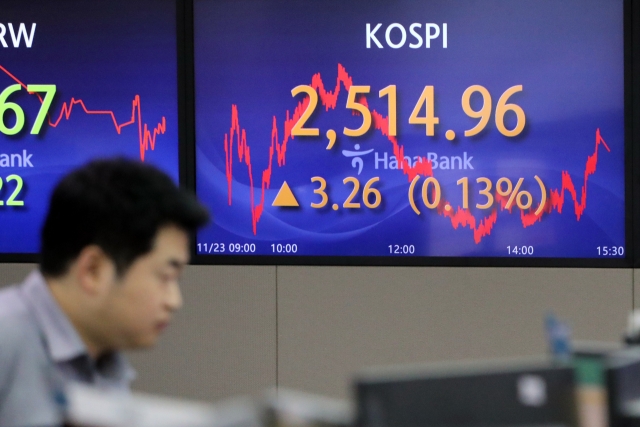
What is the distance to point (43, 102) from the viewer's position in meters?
4.08

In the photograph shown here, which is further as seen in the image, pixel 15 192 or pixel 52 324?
pixel 15 192

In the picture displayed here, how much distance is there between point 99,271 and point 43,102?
112 inches

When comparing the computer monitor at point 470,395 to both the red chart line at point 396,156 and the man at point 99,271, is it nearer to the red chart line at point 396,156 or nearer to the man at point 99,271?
the man at point 99,271

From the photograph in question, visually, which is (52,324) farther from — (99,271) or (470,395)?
(470,395)

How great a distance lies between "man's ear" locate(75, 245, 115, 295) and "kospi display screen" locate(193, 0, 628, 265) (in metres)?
2.53

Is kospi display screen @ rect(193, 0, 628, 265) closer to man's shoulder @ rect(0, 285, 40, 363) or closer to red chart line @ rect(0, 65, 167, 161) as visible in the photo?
red chart line @ rect(0, 65, 167, 161)

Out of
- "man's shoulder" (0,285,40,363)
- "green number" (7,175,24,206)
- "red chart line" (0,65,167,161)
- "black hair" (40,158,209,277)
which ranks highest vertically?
"red chart line" (0,65,167,161)

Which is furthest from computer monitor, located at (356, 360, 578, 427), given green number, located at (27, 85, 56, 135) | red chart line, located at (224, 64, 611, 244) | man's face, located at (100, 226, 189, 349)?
green number, located at (27, 85, 56, 135)

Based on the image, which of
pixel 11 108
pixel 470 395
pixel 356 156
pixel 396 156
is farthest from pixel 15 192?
pixel 470 395

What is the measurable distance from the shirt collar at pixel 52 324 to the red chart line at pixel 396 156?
252 centimetres

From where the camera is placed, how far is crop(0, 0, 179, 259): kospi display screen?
13.3ft

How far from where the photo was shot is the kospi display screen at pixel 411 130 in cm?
382

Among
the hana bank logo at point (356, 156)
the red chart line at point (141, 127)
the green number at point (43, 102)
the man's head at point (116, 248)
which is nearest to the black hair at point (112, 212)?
the man's head at point (116, 248)

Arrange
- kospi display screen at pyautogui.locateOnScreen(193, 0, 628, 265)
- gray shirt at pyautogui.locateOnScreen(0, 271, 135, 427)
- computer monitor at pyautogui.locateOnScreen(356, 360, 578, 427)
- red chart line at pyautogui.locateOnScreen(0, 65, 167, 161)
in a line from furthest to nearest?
1. red chart line at pyautogui.locateOnScreen(0, 65, 167, 161)
2. kospi display screen at pyautogui.locateOnScreen(193, 0, 628, 265)
3. gray shirt at pyautogui.locateOnScreen(0, 271, 135, 427)
4. computer monitor at pyautogui.locateOnScreen(356, 360, 578, 427)
